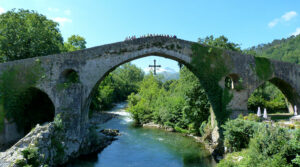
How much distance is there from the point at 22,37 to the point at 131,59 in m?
9.22

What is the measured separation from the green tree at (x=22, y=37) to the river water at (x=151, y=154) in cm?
971

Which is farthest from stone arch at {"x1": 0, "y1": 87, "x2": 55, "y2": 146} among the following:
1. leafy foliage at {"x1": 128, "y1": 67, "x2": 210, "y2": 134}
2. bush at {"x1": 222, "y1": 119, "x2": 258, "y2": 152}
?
bush at {"x1": 222, "y1": 119, "x2": 258, "y2": 152}

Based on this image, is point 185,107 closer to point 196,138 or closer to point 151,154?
point 196,138

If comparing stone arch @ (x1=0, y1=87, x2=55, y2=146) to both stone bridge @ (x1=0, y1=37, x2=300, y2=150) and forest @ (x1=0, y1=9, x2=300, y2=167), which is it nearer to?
forest @ (x1=0, y1=9, x2=300, y2=167)

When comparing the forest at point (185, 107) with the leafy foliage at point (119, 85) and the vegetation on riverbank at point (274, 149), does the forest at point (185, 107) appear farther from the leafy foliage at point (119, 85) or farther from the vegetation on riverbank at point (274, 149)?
the leafy foliage at point (119, 85)

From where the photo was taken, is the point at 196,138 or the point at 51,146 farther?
the point at 196,138

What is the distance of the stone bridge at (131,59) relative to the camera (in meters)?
13.0

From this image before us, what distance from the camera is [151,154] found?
44.6 ft

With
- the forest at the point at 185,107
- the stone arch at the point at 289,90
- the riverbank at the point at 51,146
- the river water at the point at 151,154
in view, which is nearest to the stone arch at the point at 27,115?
the forest at the point at 185,107

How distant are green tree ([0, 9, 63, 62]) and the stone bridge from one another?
323 cm

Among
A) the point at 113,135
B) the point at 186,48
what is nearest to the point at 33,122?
the point at 113,135

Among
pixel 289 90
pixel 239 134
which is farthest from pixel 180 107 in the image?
pixel 239 134

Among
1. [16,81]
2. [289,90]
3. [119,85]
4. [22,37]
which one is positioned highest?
[22,37]

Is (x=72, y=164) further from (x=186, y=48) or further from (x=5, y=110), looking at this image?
(x=186, y=48)
